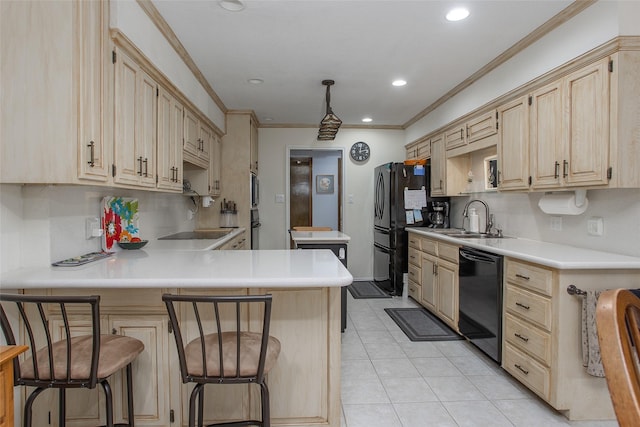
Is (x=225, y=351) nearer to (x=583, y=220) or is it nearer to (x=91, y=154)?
(x=91, y=154)

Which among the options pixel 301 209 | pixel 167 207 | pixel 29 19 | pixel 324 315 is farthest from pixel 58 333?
pixel 301 209

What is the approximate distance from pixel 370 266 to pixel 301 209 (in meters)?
2.05

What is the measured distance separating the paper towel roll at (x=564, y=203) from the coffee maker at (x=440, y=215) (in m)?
1.86

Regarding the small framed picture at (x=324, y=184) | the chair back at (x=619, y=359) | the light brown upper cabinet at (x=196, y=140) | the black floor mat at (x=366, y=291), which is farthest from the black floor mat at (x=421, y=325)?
the small framed picture at (x=324, y=184)

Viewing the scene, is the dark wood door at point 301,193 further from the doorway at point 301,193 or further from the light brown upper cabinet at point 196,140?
the light brown upper cabinet at point 196,140

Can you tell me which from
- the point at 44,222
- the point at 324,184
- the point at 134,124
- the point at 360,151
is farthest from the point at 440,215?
the point at 44,222

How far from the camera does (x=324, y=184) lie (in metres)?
7.41

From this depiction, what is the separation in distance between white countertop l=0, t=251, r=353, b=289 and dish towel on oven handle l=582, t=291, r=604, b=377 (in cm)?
137

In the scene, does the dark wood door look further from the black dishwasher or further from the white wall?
the black dishwasher

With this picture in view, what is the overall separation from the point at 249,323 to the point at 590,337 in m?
1.86

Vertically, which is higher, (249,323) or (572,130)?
(572,130)

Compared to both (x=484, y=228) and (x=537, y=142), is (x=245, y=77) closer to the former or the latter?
(x=537, y=142)

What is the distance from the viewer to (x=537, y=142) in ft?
9.07

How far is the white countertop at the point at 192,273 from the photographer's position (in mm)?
1656
